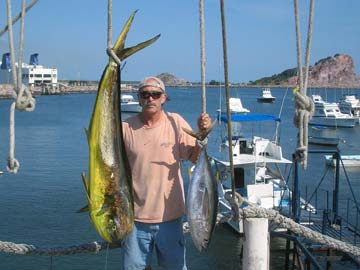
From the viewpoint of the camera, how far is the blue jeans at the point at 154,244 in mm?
2932

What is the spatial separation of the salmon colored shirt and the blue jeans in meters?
0.06

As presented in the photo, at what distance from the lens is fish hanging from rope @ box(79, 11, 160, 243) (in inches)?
103

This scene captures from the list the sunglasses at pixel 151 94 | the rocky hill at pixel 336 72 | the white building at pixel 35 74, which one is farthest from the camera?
the rocky hill at pixel 336 72

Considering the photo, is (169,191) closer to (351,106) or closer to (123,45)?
(123,45)

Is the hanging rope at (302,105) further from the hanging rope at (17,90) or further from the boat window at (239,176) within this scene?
the boat window at (239,176)

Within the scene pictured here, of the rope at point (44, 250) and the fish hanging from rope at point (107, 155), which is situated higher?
the fish hanging from rope at point (107, 155)

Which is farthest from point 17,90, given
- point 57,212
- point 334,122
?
point 334,122

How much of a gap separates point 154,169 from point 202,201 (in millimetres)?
361

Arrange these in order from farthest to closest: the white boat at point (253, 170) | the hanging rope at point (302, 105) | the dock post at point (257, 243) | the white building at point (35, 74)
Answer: the white building at point (35, 74)
the white boat at point (253, 170)
the dock post at point (257, 243)
the hanging rope at point (302, 105)

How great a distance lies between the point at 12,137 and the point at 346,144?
33.3m

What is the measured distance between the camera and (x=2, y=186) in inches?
700

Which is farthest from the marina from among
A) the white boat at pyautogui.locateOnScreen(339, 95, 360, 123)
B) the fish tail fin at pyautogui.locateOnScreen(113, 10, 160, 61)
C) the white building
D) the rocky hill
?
the rocky hill

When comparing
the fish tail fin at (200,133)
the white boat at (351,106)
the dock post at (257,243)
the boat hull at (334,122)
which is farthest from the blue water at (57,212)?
the white boat at (351,106)

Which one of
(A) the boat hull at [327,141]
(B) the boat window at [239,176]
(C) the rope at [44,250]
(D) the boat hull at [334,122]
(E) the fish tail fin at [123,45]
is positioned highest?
(E) the fish tail fin at [123,45]
